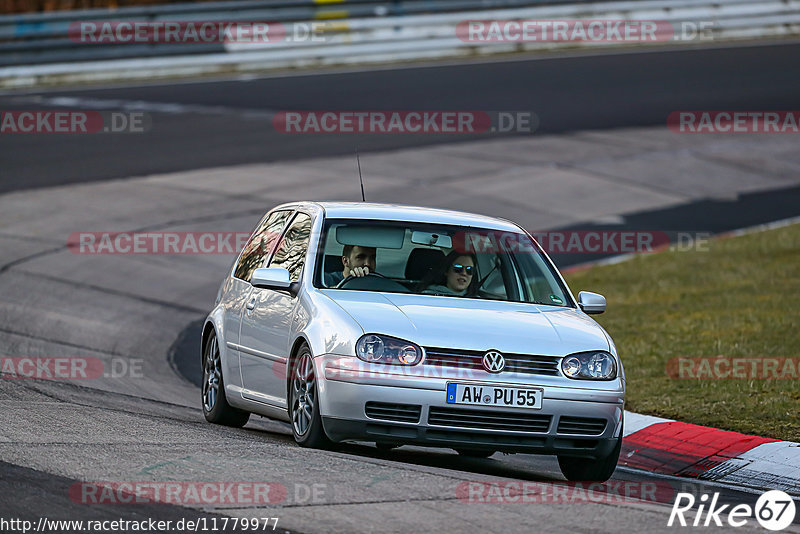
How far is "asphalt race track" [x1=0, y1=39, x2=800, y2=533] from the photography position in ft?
21.4

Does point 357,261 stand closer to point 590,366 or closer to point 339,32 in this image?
point 590,366

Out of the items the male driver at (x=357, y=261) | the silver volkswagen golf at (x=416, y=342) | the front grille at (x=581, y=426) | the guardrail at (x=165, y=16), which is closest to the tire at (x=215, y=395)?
the silver volkswagen golf at (x=416, y=342)

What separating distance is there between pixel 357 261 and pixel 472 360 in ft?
4.61

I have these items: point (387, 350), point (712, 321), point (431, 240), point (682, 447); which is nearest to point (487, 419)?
point (387, 350)

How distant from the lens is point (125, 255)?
16.4 m

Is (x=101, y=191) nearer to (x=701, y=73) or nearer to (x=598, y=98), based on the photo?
(x=598, y=98)

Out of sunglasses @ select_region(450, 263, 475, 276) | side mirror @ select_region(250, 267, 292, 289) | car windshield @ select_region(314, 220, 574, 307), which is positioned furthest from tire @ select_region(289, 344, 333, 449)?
sunglasses @ select_region(450, 263, 475, 276)

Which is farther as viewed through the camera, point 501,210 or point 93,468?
point 501,210

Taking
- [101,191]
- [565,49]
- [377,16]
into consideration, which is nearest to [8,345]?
[101,191]

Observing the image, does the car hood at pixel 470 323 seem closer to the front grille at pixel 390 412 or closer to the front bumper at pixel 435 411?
the front bumper at pixel 435 411

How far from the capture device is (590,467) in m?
8.09

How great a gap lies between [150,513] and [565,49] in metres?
27.3

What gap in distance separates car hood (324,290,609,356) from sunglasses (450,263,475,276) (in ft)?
1.24

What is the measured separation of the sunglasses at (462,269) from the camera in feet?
28.8
